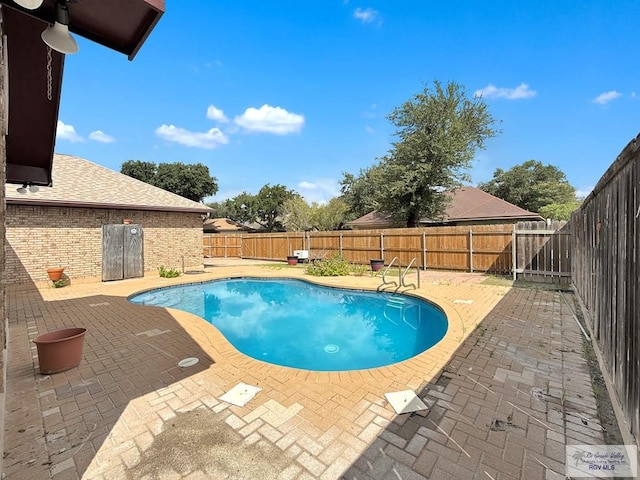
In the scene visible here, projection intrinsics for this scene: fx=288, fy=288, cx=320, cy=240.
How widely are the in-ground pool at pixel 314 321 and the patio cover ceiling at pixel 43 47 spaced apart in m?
4.98

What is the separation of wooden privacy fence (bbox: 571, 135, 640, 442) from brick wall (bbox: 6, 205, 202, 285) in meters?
13.8

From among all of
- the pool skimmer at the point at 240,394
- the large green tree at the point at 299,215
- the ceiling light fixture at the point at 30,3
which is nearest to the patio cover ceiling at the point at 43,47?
the ceiling light fixture at the point at 30,3

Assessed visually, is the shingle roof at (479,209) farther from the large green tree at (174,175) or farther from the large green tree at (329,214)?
the large green tree at (174,175)

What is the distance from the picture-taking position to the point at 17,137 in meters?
5.02

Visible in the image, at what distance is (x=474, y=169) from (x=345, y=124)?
926 cm

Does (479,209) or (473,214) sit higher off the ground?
(479,209)

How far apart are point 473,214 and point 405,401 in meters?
20.7

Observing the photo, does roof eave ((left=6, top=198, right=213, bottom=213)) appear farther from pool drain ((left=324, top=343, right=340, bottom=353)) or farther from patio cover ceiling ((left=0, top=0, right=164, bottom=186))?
pool drain ((left=324, top=343, right=340, bottom=353))

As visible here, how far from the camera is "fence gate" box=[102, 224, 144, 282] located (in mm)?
11055

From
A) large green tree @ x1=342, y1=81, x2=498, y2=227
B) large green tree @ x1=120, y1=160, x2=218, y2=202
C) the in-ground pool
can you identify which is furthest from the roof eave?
large green tree @ x1=120, y1=160, x2=218, y2=202

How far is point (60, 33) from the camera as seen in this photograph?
7.91 ft

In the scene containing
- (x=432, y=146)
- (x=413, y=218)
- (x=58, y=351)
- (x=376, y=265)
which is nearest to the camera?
(x=58, y=351)

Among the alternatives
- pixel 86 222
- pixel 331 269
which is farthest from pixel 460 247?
pixel 86 222

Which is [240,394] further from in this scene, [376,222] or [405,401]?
[376,222]
